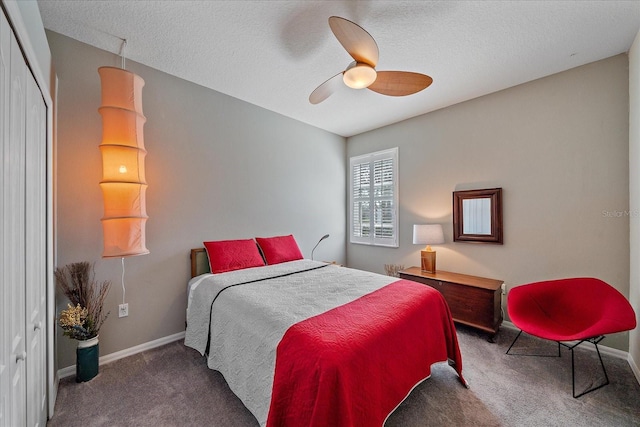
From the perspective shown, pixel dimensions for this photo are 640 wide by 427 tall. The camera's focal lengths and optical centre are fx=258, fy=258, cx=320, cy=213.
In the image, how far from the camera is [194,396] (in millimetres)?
1800

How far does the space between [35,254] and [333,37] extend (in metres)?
2.41

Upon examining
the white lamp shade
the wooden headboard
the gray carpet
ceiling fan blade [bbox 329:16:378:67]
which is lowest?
the gray carpet

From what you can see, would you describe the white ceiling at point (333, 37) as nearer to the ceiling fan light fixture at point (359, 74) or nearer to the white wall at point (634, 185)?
the white wall at point (634, 185)

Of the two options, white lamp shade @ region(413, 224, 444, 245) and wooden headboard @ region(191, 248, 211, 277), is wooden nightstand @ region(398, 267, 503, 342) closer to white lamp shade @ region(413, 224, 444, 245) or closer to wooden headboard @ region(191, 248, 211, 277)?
white lamp shade @ region(413, 224, 444, 245)

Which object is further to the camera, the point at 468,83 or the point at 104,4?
the point at 468,83

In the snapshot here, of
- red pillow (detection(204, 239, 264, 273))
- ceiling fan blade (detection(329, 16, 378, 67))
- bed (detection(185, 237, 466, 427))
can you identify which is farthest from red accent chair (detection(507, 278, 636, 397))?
red pillow (detection(204, 239, 264, 273))

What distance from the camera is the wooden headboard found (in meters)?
2.67

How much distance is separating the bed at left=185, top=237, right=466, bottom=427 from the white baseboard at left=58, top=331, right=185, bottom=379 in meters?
0.43

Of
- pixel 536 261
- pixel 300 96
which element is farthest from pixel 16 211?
pixel 536 261

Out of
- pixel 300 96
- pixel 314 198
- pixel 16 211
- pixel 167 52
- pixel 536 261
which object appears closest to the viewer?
pixel 16 211

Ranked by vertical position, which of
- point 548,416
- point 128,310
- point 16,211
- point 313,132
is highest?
point 313,132

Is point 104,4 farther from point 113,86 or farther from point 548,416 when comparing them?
point 548,416

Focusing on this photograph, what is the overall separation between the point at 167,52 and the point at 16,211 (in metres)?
1.82

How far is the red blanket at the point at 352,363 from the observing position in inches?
45.6
